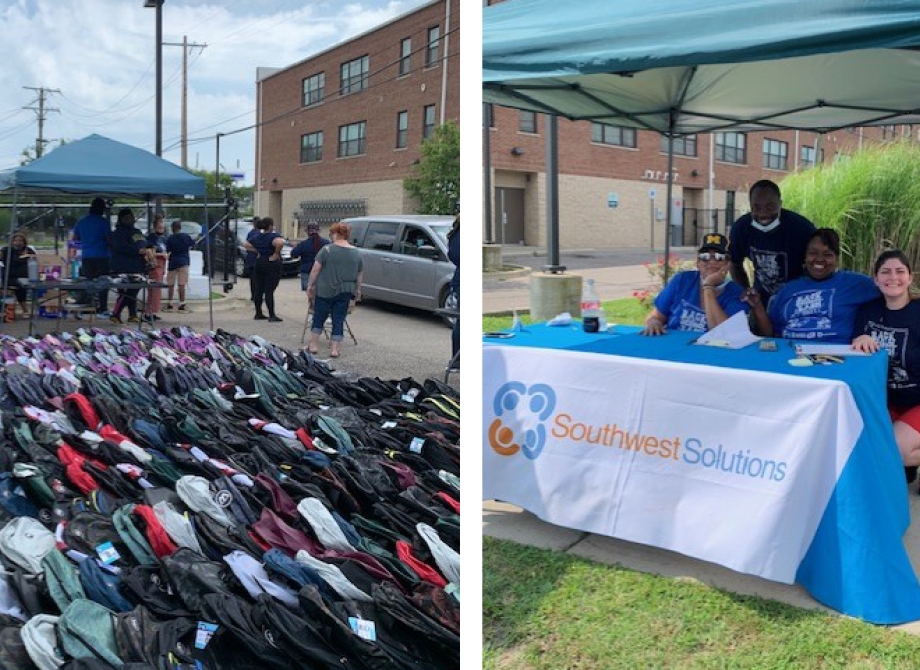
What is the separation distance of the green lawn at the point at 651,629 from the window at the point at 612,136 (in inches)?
1097

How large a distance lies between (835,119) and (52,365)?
607cm

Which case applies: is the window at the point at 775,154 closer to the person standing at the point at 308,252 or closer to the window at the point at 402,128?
the window at the point at 402,128

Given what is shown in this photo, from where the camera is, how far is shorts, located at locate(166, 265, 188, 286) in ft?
27.2

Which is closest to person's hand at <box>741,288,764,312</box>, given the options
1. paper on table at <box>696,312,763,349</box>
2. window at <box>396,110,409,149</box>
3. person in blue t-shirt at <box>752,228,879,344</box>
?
person in blue t-shirt at <box>752,228,879,344</box>

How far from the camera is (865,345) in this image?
3428mm

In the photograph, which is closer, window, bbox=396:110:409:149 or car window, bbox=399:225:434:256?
car window, bbox=399:225:434:256

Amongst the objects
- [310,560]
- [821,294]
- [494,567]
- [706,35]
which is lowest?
[494,567]

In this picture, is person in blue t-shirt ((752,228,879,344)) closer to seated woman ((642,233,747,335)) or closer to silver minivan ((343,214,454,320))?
seated woman ((642,233,747,335))

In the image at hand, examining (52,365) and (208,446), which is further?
(52,365)

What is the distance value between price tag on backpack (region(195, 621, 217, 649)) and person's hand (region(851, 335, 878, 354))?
2690 mm

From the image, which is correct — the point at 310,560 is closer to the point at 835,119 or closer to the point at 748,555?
the point at 748,555

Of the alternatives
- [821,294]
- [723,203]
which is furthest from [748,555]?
[723,203]

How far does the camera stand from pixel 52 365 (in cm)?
554

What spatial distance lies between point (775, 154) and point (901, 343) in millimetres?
35995
